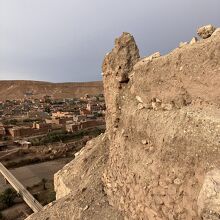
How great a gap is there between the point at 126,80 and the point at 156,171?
2525 millimetres

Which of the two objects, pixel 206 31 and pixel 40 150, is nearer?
pixel 206 31

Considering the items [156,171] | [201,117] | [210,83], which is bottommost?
[156,171]

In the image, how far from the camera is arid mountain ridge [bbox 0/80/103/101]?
97.4m

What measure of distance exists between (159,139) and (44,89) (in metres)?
100

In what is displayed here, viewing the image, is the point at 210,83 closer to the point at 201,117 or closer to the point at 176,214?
the point at 201,117

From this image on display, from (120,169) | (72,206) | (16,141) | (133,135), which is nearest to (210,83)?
(133,135)

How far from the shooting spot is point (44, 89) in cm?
10394

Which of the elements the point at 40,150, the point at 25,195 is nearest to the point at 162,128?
the point at 25,195

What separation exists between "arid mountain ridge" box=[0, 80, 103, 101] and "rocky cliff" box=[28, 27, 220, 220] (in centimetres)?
8665

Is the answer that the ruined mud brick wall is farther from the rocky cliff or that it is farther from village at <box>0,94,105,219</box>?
village at <box>0,94,105,219</box>

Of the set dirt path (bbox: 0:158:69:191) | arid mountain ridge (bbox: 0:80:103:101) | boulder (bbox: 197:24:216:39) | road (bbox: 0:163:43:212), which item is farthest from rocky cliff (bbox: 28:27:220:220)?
arid mountain ridge (bbox: 0:80:103:101)

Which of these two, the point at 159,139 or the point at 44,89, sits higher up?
the point at 44,89

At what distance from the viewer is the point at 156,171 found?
5820mm

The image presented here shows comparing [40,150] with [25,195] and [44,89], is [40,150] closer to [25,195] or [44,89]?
[25,195]
